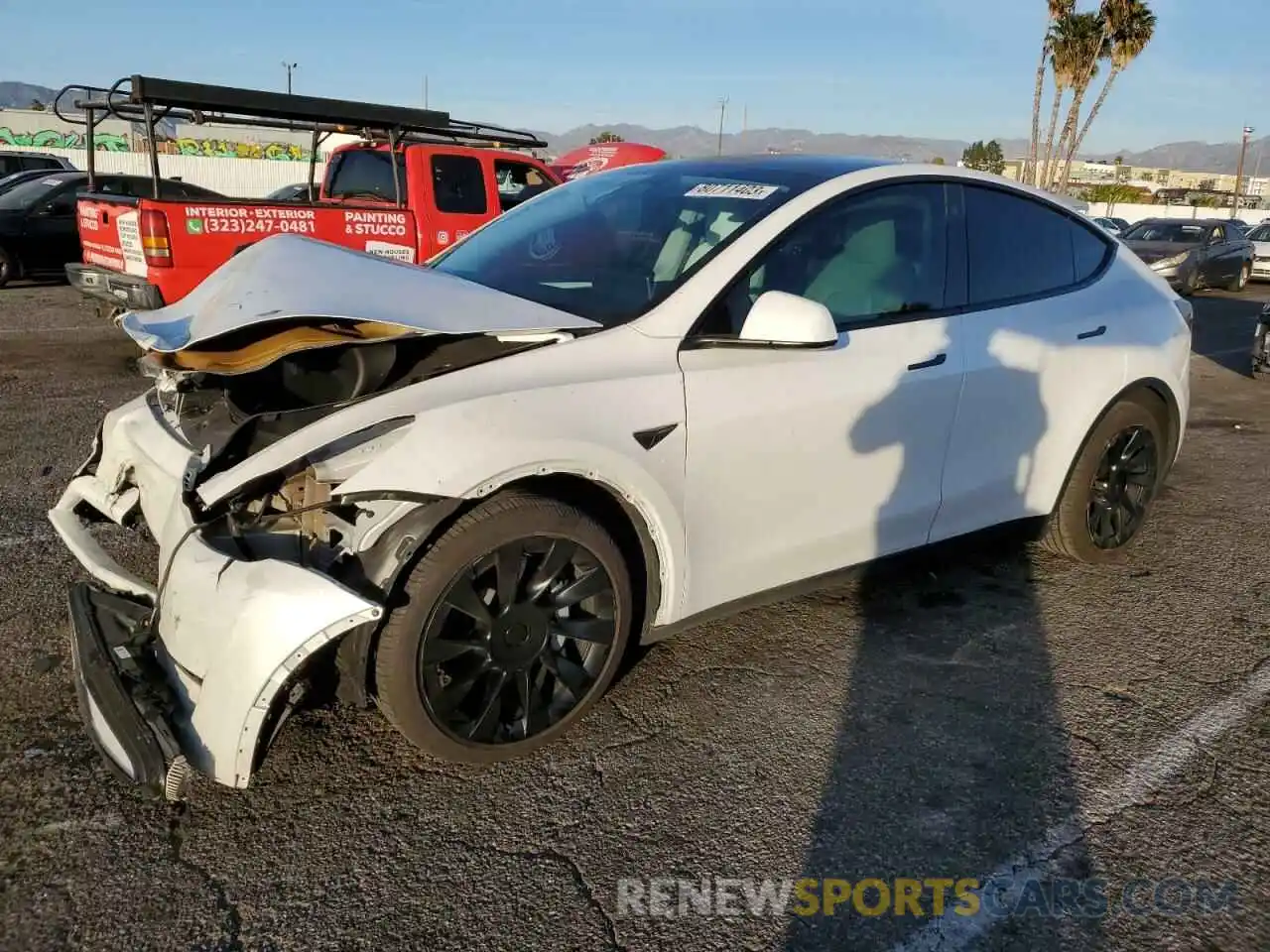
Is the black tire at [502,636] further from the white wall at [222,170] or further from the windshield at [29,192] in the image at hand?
the white wall at [222,170]

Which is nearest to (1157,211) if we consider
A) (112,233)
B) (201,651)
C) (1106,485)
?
(112,233)

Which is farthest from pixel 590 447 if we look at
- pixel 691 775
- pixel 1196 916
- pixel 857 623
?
pixel 1196 916

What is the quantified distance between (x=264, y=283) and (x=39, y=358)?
22.7 feet

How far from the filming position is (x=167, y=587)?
2527 millimetres

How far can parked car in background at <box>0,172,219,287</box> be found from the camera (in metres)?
12.8

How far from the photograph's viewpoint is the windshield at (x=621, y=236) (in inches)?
121

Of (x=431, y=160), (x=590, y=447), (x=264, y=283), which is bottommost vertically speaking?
(x=590, y=447)

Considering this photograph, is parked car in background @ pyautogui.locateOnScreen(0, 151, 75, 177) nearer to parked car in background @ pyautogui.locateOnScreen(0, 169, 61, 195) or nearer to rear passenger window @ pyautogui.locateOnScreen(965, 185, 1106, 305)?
parked car in background @ pyautogui.locateOnScreen(0, 169, 61, 195)

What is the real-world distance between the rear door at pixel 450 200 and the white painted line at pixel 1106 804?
7.78 m

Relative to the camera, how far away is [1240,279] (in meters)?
19.6

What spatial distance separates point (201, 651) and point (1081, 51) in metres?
42.4

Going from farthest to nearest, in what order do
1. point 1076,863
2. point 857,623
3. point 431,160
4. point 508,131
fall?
1. point 508,131
2. point 431,160
3. point 857,623
4. point 1076,863

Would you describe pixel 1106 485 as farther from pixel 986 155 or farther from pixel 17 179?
pixel 986 155

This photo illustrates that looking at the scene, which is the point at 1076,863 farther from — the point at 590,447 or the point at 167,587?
the point at 167,587
